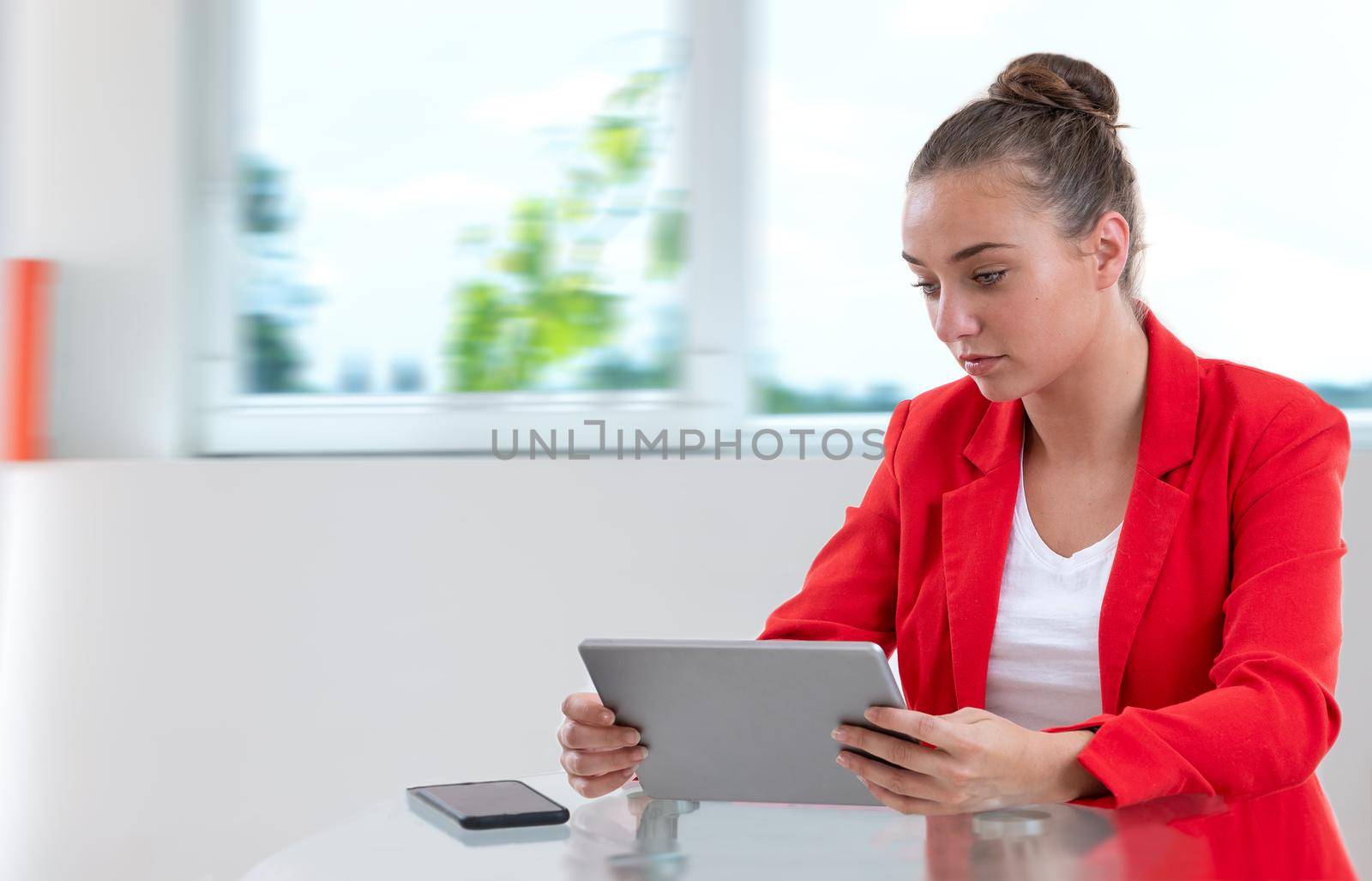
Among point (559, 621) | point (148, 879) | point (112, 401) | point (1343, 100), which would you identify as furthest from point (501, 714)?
point (1343, 100)

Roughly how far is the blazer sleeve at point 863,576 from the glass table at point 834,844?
17.5 inches

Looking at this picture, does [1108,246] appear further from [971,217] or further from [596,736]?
[596,736]

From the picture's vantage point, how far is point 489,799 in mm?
1148

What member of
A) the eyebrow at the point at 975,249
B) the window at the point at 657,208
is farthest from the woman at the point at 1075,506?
the window at the point at 657,208

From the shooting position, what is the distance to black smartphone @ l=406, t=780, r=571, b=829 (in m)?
1.10

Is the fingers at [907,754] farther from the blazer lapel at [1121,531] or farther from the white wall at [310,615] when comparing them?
the white wall at [310,615]

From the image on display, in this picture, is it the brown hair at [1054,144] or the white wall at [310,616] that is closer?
the brown hair at [1054,144]

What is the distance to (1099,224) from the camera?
1434mm

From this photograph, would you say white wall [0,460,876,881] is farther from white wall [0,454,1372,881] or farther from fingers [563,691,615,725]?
fingers [563,691,615,725]

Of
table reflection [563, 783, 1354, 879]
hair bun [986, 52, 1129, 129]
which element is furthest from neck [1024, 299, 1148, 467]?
table reflection [563, 783, 1354, 879]

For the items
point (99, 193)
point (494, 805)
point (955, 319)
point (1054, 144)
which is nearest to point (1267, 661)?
point (955, 319)

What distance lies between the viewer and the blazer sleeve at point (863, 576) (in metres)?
1.56

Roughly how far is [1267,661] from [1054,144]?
58 centimetres

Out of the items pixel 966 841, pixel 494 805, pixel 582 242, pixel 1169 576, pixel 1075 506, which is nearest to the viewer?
pixel 966 841
